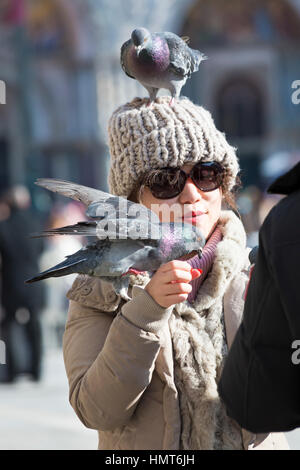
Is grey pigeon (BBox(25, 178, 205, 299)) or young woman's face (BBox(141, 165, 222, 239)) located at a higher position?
young woman's face (BBox(141, 165, 222, 239))

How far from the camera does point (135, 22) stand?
18.4 metres

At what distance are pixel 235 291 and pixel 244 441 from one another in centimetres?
42

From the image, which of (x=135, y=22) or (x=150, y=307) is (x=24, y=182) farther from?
(x=150, y=307)

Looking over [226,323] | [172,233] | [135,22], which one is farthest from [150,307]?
[135,22]

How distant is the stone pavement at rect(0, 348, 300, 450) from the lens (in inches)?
201

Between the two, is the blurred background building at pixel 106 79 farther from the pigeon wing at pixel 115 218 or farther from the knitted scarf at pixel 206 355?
the pigeon wing at pixel 115 218

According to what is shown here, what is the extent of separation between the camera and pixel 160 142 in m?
2.32

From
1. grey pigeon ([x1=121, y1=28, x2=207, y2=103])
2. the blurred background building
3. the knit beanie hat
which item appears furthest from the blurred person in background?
the blurred background building

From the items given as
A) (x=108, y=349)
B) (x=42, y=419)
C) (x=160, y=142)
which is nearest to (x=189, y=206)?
(x=160, y=142)

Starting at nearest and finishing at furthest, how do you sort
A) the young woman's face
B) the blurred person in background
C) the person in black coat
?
the person in black coat, the young woman's face, the blurred person in background

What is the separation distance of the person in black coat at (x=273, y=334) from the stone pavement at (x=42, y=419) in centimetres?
184

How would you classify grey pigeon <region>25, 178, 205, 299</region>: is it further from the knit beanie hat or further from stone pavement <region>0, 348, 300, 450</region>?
stone pavement <region>0, 348, 300, 450</region>

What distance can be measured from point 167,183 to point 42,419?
4010 mm

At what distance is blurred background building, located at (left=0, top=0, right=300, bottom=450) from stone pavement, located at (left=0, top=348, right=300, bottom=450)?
973 cm
